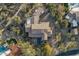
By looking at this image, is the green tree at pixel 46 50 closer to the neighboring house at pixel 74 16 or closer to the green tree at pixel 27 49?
the green tree at pixel 27 49

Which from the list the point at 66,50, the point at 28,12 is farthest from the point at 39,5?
the point at 66,50

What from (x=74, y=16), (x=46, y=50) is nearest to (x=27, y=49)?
(x=46, y=50)

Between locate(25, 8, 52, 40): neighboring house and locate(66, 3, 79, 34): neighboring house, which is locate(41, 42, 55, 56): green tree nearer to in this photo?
locate(25, 8, 52, 40): neighboring house

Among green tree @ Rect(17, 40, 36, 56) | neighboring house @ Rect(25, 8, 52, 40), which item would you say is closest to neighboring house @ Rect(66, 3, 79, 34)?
neighboring house @ Rect(25, 8, 52, 40)

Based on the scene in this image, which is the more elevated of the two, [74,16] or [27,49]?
[74,16]

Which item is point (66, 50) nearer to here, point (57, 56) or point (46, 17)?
point (57, 56)

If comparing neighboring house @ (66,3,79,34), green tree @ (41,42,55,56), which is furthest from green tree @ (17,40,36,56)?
neighboring house @ (66,3,79,34)

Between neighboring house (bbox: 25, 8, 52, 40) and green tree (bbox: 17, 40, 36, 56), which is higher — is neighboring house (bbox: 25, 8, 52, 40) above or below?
above

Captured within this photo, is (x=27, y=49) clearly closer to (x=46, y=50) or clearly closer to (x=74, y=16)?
(x=46, y=50)

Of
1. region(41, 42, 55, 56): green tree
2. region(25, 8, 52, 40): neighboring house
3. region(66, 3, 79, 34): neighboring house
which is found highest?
region(66, 3, 79, 34): neighboring house
